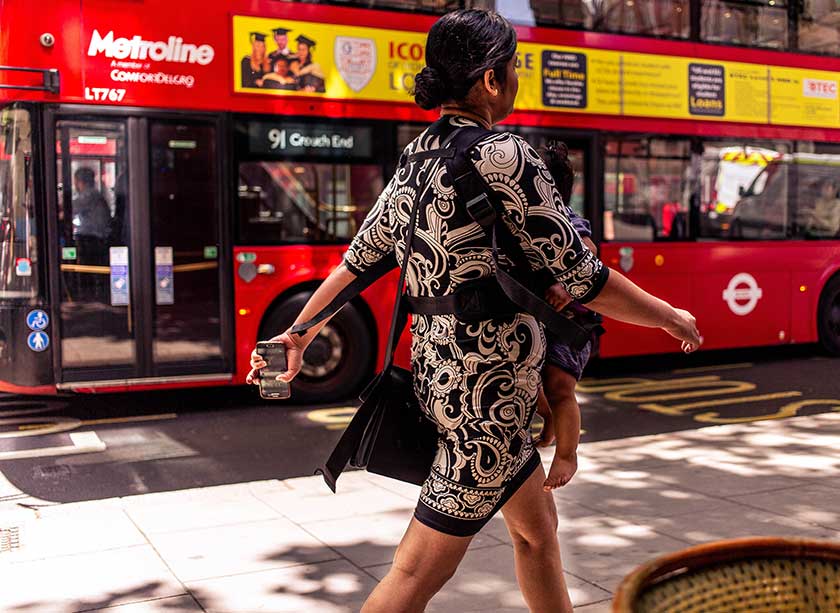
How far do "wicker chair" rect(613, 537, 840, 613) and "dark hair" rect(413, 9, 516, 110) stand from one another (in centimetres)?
142

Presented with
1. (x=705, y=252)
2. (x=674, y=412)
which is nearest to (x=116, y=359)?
(x=674, y=412)

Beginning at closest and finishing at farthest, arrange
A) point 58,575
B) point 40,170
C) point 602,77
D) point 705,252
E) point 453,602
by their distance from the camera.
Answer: point 453,602, point 58,575, point 40,170, point 602,77, point 705,252

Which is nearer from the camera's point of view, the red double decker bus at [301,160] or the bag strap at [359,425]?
the bag strap at [359,425]

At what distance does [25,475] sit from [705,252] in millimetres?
7408

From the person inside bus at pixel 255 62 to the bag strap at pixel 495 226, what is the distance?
6666 millimetres

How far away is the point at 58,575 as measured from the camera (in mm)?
4422

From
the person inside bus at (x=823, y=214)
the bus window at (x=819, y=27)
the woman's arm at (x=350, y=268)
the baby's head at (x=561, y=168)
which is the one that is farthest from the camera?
the person inside bus at (x=823, y=214)

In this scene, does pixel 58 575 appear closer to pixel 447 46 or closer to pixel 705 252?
pixel 447 46

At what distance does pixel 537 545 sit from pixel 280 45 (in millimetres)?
6955

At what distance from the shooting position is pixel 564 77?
1016cm

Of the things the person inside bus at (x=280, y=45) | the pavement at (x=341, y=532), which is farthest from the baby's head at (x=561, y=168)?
the person inside bus at (x=280, y=45)

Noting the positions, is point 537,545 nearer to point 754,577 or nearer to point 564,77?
point 754,577

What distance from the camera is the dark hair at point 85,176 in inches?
326

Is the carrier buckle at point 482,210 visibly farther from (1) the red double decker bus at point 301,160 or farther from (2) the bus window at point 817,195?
(2) the bus window at point 817,195
